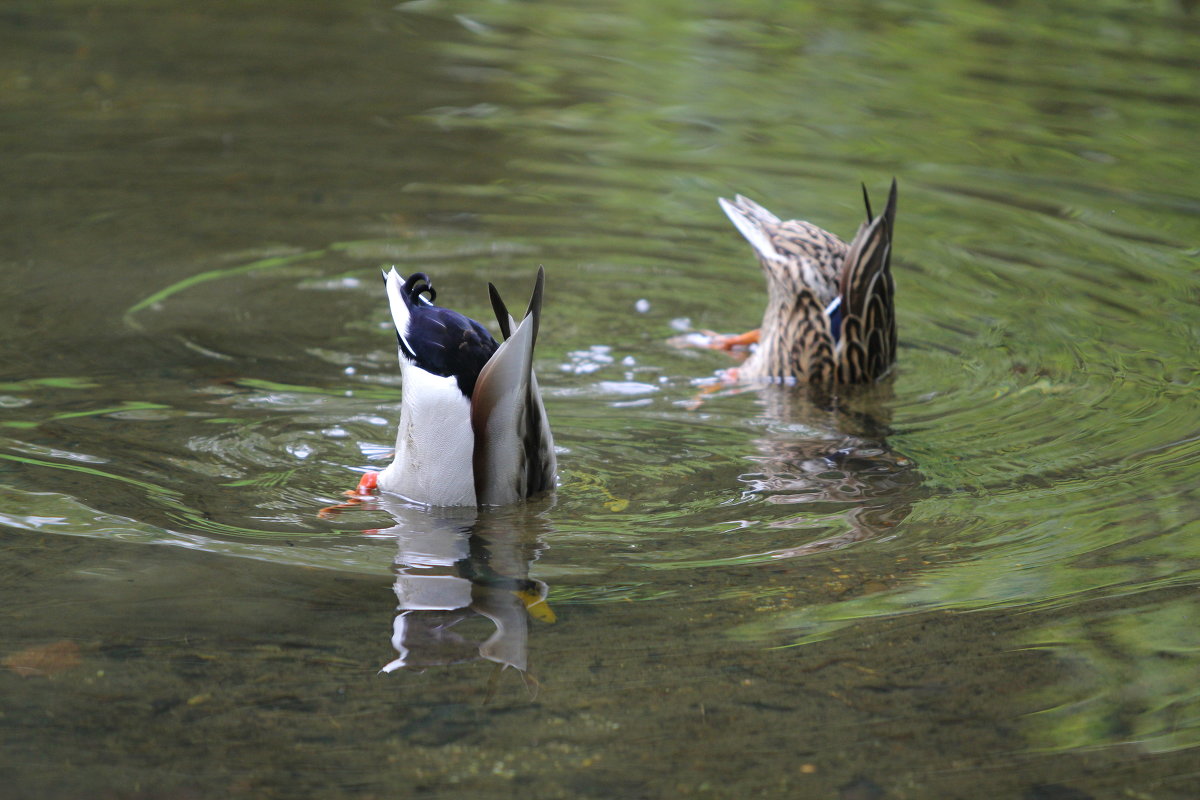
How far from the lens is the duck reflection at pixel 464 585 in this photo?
3727 mm

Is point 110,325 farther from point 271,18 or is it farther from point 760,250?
point 271,18

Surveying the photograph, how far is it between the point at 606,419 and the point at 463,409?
5.05ft

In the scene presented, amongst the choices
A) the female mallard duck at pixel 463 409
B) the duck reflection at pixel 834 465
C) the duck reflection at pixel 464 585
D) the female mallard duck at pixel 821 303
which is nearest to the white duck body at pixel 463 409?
the female mallard duck at pixel 463 409

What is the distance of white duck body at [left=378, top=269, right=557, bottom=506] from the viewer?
4434 millimetres

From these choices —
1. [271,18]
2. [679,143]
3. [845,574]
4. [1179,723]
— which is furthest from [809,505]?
[271,18]

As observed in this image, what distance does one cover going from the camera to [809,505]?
499cm

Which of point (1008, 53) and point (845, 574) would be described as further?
point (1008, 53)

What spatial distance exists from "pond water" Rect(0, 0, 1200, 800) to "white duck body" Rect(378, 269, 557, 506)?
137 mm

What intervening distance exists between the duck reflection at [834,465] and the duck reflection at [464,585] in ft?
2.95

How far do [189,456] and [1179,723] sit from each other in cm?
369

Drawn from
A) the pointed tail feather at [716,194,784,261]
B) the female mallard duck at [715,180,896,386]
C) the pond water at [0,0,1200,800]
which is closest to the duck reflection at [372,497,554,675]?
the pond water at [0,0,1200,800]

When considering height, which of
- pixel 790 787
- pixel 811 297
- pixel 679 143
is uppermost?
pixel 679 143

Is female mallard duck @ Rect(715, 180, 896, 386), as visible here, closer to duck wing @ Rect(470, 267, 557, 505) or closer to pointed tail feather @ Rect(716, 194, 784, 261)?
pointed tail feather @ Rect(716, 194, 784, 261)

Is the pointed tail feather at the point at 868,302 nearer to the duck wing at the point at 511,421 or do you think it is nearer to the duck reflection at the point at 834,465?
the duck reflection at the point at 834,465
